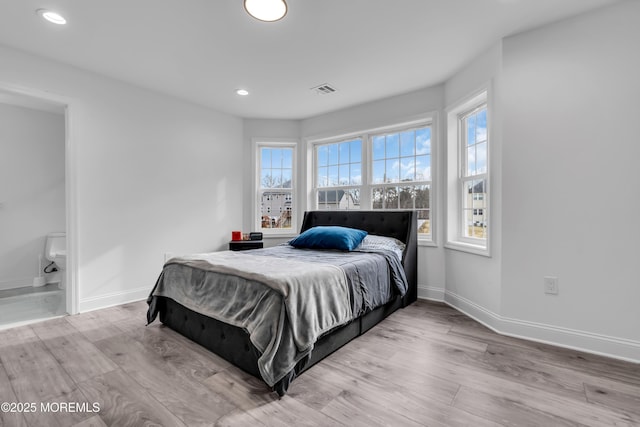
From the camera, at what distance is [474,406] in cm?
154

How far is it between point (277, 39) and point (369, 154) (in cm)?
203

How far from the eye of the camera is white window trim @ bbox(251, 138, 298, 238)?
15.1 ft

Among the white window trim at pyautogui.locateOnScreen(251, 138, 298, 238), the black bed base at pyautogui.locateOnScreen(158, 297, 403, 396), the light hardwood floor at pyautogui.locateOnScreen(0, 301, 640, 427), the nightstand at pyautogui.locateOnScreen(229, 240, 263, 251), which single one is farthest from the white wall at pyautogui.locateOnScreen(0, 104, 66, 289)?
the black bed base at pyautogui.locateOnScreen(158, 297, 403, 396)

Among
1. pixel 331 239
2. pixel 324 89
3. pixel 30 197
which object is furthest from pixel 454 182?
pixel 30 197

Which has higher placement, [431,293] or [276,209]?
[276,209]

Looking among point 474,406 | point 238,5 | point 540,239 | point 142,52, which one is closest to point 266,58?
Result: point 238,5

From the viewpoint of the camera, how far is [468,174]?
3207mm

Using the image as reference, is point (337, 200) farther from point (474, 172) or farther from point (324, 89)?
point (474, 172)

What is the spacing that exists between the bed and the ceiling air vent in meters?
1.95

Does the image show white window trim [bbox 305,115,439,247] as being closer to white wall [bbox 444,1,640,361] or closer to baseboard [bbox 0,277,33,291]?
white wall [bbox 444,1,640,361]

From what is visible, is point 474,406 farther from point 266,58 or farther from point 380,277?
point 266,58

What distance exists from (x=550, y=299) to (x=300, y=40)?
298 cm

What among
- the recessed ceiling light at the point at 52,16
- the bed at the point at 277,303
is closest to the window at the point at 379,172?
the bed at the point at 277,303

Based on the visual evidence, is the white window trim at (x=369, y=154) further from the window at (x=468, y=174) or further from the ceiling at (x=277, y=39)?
the ceiling at (x=277, y=39)
